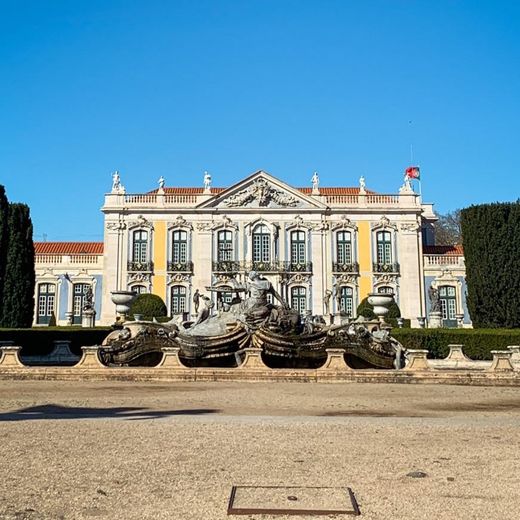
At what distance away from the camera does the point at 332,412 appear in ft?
29.7

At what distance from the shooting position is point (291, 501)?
4.16m

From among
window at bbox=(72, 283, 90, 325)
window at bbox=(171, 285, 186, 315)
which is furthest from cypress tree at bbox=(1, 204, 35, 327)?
window at bbox=(171, 285, 186, 315)

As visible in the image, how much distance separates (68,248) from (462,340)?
31291 mm

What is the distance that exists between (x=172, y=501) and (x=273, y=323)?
1307 cm

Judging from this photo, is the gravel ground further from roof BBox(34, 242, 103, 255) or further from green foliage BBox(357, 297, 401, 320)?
roof BBox(34, 242, 103, 255)

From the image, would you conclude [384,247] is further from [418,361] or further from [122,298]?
[418,361]

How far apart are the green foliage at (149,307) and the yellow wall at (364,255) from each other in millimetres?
13806

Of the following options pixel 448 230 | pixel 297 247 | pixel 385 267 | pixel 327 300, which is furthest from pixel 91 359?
pixel 448 230

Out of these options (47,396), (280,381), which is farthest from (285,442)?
(280,381)

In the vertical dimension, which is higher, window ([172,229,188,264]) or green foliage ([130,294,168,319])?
window ([172,229,188,264])

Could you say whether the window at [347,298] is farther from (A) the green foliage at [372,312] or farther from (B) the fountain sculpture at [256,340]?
(B) the fountain sculpture at [256,340]

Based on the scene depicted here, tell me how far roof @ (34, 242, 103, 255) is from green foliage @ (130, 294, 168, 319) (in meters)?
7.99

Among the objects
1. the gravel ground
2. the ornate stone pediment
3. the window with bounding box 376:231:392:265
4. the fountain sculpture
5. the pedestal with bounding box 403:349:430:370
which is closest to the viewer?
the gravel ground

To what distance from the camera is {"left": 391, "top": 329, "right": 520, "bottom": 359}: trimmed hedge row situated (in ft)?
69.5
